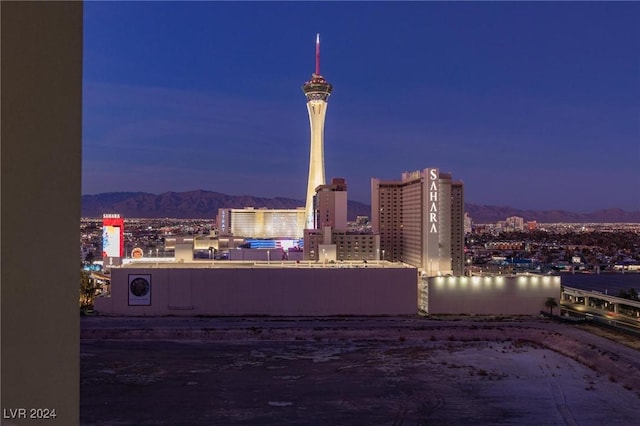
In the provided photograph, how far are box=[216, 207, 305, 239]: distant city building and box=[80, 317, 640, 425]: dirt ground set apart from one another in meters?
63.4

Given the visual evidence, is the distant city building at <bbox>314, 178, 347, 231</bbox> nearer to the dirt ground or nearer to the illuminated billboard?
the illuminated billboard

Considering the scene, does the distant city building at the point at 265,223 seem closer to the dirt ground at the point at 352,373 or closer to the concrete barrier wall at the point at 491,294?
the concrete barrier wall at the point at 491,294

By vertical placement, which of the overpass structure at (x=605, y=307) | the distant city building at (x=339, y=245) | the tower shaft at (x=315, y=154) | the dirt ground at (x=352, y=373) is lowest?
the dirt ground at (x=352, y=373)

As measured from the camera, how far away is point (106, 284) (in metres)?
40.7

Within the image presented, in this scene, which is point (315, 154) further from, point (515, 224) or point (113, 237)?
point (515, 224)

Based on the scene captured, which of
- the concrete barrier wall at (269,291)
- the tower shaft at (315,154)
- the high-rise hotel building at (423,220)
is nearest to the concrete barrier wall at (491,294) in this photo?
the concrete barrier wall at (269,291)

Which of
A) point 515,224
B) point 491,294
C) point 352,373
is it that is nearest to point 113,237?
point 491,294

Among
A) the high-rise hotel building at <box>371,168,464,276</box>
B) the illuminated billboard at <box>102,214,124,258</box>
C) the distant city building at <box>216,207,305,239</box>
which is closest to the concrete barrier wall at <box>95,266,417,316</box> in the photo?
the high-rise hotel building at <box>371,168,464,276</box>

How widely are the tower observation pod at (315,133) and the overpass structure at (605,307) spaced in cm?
2875

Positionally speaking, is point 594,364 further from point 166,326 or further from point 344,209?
point 344,209

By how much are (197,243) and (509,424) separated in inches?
2162

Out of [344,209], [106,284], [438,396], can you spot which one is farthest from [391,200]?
[438,396]

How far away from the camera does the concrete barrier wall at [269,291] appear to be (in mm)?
28516

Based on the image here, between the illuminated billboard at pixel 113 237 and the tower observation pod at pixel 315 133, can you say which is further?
the tower observation pod at pixel 315 133
